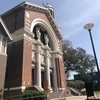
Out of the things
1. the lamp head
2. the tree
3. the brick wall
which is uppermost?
the tree

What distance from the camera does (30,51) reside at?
2292cm

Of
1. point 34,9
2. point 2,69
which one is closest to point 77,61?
point 34,9

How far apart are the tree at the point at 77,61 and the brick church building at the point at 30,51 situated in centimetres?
1665

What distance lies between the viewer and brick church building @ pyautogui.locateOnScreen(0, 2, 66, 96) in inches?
806

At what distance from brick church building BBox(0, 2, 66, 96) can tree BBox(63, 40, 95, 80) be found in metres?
16.6

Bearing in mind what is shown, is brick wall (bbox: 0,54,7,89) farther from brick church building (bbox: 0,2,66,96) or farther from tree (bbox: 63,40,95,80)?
tree (bbox: 63,40,95,80)

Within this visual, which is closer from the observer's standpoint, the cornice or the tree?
the cornice

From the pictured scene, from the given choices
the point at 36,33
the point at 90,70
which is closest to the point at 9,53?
the point at 36,33

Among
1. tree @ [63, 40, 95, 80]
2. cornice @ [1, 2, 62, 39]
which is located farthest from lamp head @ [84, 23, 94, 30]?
tree @ [63, 40, 95, 80]

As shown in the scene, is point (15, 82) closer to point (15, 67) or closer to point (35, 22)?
point (15, 67)

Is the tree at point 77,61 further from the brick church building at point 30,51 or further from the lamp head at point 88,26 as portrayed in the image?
the lamp head at point 88,26

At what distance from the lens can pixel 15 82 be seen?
2038 centimetres

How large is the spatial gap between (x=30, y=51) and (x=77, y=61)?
29.1m

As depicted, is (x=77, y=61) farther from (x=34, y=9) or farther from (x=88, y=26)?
(x=88, y=26)
